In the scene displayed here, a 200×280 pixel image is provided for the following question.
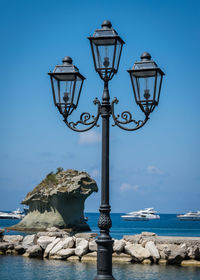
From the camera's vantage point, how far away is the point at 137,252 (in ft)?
68.8

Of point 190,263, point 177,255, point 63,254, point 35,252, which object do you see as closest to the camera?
point 190,263

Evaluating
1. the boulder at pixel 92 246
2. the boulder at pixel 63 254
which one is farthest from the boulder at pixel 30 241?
the boulder at pixel 92 246

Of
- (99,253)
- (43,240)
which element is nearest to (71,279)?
(43,240)

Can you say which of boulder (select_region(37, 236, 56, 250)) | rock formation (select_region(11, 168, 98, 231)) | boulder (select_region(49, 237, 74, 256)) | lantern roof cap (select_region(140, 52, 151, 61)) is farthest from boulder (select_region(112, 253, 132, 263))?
rock formation (select_region(11, 168, 98, 231))

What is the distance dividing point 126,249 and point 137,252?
60 centimetres

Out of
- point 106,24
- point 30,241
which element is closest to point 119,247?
point 30,241

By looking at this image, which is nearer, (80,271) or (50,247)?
(80,271)

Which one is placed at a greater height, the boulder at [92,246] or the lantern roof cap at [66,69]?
the lantern roof cap at [66,69]

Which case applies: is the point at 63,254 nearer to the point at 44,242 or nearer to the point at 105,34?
the point at 44,242

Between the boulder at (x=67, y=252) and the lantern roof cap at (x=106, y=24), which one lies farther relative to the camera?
the boulder at (x=67, y=252)

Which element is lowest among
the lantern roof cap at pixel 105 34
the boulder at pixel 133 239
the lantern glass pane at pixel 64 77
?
the boulder at pixel 133 239

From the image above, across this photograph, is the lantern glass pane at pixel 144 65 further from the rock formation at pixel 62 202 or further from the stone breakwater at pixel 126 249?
the rock formation at pixel 62 202

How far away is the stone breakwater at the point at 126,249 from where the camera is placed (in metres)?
20.6

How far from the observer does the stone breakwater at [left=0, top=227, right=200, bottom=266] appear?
20625 mm
